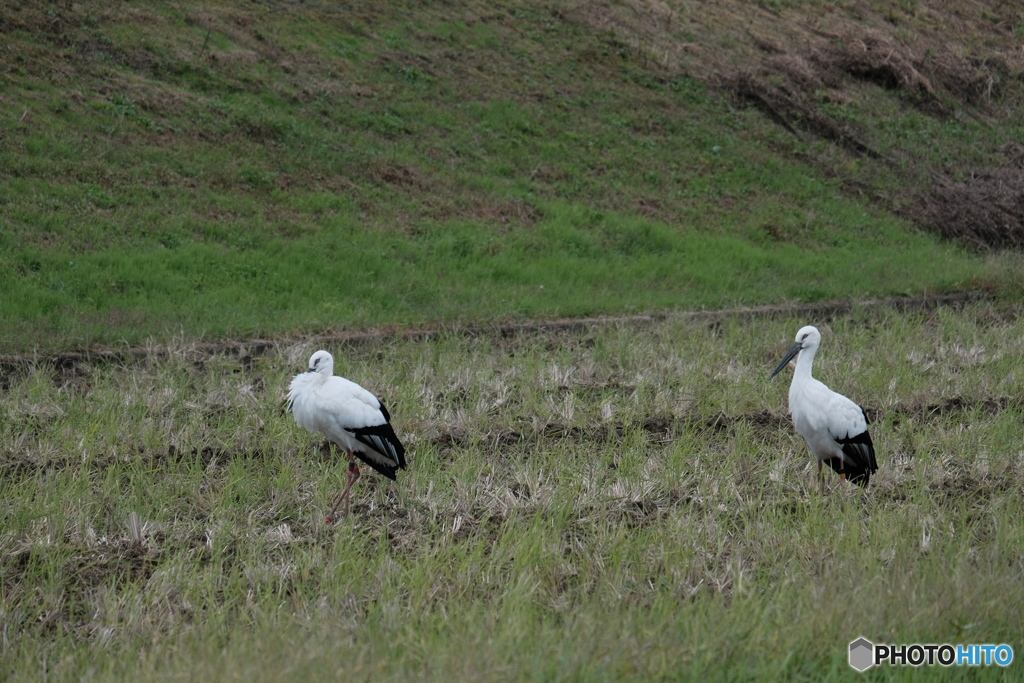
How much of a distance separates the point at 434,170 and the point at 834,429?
11093 mm

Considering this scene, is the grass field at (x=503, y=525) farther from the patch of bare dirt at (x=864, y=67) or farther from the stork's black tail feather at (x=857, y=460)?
the patch of bare dirt at (x=864, y=67)

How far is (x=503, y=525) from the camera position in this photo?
587 cm

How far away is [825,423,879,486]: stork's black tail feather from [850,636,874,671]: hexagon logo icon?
2634 millimetres

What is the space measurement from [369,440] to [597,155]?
13.3 m

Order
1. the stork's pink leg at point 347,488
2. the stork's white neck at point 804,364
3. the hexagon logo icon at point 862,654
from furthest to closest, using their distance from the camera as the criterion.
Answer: the stork's white neck at point 804,364 < the stork's pink leg at point 347,488 < the hexagon logo icon at point 862,654

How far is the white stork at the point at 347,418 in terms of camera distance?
638 cm

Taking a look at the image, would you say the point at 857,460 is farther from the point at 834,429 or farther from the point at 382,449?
the point at 382,449

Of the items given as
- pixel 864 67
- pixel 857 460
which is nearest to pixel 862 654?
pixel 857 460

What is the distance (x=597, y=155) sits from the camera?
1873cm

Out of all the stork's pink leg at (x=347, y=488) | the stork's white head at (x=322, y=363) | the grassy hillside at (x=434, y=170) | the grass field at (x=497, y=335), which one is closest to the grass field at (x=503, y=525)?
the grass field at (x=497, y=335)

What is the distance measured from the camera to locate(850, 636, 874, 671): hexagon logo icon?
411 centimetres

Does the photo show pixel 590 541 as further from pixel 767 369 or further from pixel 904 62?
pixel 904 62

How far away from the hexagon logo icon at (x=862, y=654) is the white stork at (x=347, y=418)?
10.6ft

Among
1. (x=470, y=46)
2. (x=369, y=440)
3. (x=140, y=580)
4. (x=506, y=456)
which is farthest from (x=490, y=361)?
(x=470, y=46)
